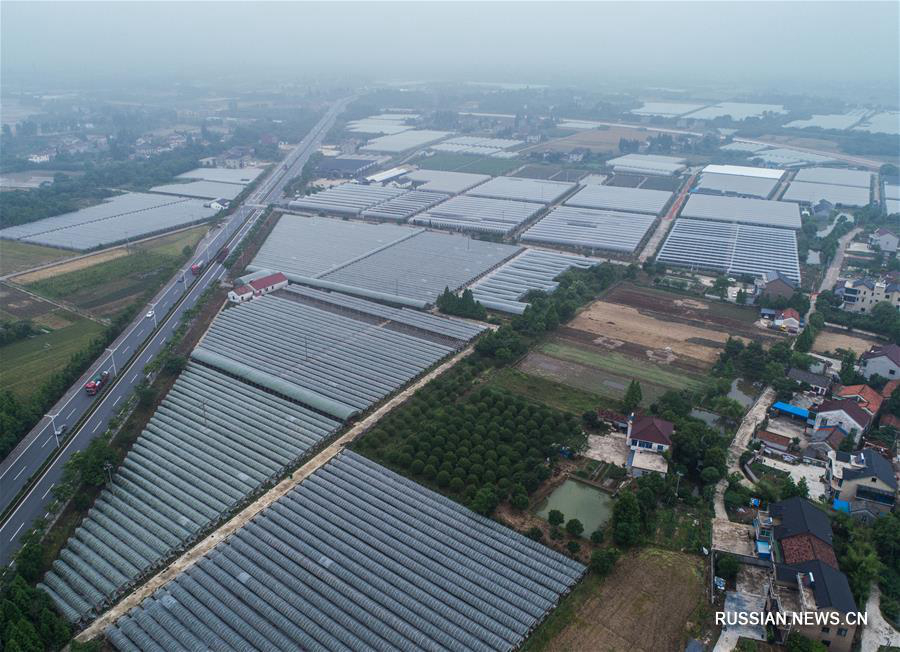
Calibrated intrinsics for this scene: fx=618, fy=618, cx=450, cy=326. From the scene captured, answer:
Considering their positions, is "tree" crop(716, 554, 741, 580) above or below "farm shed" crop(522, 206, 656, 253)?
below

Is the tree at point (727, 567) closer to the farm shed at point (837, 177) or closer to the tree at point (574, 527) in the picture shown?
the tree at point (574, 527)

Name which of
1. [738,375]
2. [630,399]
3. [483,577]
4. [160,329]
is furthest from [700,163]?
[483,577]

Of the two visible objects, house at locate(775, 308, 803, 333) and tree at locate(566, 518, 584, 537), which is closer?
tree at locate(566, 518, 584, 537)

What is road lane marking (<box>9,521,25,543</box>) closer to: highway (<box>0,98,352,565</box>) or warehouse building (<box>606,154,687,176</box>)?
highway (<box>0,98,352,565</box>)

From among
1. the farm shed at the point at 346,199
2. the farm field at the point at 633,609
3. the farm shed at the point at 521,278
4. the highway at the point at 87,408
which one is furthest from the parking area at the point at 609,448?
the farm shed at the point at 346,199

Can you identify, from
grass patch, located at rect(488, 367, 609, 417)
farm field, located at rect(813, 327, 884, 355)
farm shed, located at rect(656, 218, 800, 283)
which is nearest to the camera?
grass patch, located at rect(488, 367, 609, 417)

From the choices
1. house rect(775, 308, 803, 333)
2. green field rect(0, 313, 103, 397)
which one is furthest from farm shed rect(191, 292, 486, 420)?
house rect(775, 308, 803, 333)
